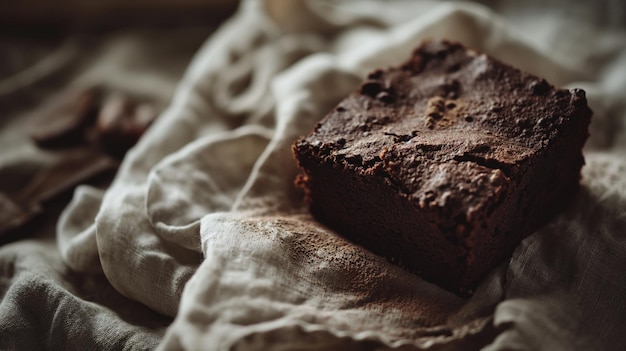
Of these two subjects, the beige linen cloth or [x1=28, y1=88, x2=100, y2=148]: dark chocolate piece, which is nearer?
the beige linen cloth

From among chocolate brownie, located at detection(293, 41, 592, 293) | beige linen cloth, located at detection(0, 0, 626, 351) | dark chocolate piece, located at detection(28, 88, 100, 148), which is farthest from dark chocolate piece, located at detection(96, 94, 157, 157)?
chocolate brownie, located at detection(293, 41, 592, 293)

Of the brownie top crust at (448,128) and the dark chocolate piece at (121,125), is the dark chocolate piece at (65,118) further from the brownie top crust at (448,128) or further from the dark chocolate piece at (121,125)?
the brownie top crust at (448,128)

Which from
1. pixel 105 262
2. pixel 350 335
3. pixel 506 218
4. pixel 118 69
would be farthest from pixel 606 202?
pixel 118 69

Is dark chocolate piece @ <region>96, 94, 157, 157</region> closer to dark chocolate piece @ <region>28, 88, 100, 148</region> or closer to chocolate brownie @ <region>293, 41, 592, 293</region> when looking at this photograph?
dark chocolate piece @ <region>28, 88, 100, 148</region>

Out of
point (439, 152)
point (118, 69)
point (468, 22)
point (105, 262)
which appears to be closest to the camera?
point (439, 152)

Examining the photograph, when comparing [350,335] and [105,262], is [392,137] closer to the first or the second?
[350,335]

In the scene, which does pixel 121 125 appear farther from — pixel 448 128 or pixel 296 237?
pixel 448 128
